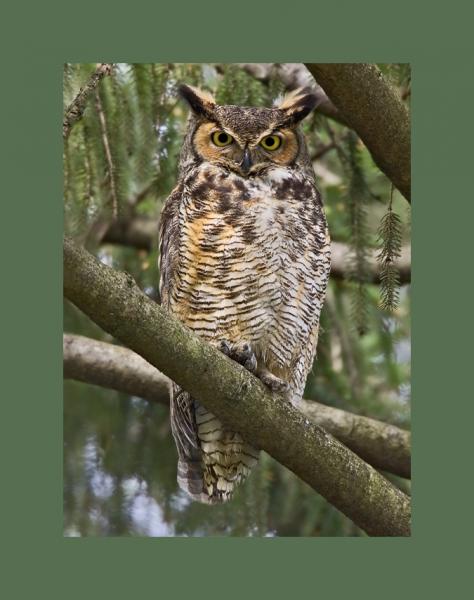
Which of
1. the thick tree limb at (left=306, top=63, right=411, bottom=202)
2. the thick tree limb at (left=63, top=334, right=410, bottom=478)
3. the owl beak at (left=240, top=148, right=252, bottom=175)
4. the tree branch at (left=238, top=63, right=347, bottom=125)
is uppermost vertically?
the tree branch at (left=238, top=63, right=347, bottom=125)

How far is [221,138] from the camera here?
3.46m

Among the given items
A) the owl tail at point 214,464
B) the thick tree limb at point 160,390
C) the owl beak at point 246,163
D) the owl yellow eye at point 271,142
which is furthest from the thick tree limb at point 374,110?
the owl tail at point 214,464

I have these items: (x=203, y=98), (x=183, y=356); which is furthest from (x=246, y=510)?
(x=203, y=98)

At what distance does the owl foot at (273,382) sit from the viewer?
126 inches

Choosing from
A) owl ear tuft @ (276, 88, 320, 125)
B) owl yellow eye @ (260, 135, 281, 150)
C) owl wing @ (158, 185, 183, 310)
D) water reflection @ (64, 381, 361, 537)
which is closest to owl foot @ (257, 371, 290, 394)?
owl wing @ (158, 185, 183, 310)

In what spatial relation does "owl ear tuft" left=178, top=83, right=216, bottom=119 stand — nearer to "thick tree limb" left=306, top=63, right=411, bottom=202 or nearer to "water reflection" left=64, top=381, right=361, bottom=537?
"thick tree limb" left=306, top=63, right=411, bottom=202

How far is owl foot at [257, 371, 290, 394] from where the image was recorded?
10.5 feet

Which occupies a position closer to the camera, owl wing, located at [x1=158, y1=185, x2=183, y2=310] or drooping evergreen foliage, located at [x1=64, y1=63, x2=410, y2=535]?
owl wing, located at [x1=158, y1=185, x2=183, y2=310]

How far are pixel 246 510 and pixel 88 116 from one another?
5.82 feet

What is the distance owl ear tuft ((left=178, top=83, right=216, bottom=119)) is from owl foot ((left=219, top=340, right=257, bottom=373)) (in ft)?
2.91

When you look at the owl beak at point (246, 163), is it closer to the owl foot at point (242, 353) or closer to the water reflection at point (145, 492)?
the owl foot at point (242, 353)

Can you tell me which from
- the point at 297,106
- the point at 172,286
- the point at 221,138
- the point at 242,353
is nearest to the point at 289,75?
the point at 297,106

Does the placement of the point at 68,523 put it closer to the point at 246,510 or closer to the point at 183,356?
the point at 246,510

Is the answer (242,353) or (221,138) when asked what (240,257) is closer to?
(242,353)
